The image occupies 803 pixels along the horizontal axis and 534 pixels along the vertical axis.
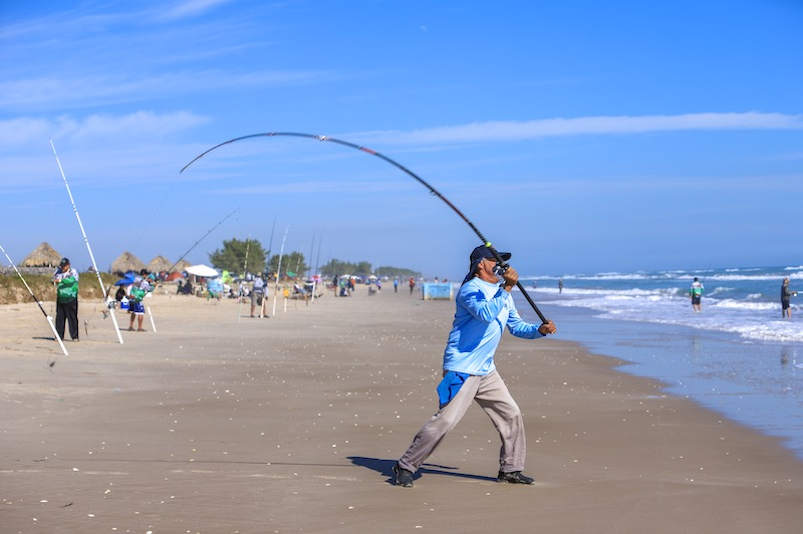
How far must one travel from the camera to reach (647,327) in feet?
80.6

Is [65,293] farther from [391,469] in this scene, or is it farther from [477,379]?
[477,379]

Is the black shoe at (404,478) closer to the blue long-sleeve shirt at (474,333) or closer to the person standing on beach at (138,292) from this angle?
the blue long-sleeve shirt at (474,333)

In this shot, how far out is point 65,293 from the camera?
50.1ft

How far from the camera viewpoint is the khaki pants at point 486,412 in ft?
18.6

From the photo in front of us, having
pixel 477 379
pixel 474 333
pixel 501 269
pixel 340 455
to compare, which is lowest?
pixel 340 455

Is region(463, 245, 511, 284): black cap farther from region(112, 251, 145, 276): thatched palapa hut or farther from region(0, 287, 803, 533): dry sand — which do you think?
region(112, 251, 145, 276): thatched palapa hut

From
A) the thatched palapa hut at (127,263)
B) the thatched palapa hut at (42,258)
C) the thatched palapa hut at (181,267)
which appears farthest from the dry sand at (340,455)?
the thatched palapa hut at (181,267)

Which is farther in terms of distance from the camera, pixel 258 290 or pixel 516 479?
pixel 258 290

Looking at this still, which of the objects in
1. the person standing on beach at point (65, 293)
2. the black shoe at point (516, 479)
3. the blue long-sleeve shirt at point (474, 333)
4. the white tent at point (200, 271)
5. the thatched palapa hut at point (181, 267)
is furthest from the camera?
the thatched palapa hut at point (181, 267)

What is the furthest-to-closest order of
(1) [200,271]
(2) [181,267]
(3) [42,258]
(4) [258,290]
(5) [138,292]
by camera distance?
(2) [181,267] < (1) [200,271] < (3) [42,258] < (4) [258,290] < (5) [138,292]

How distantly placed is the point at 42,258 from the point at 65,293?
97.3 ft

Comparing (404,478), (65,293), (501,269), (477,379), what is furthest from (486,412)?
(65,293)

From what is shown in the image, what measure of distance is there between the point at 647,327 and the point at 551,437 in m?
17.6

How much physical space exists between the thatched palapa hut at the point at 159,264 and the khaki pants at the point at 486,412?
53.1m
